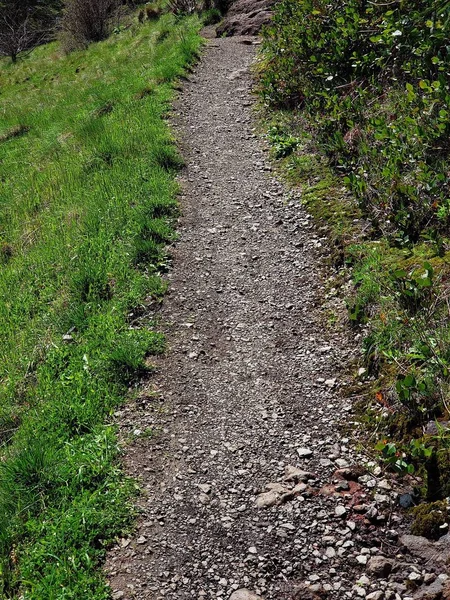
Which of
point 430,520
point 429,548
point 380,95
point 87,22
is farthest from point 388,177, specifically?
point 87,22

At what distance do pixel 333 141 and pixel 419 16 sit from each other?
2.11 meters

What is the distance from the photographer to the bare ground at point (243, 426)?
11.0ft

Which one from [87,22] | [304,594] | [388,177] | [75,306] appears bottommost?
[304,594]

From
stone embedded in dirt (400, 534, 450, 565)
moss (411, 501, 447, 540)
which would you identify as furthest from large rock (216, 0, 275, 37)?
stone embedded in dirt (400, 534, 450, 565)

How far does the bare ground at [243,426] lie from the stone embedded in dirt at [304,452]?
2cm

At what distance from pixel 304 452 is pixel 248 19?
46.9 ft

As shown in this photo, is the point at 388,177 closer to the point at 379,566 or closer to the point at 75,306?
the point at 75,306

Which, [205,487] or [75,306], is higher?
[75,306]

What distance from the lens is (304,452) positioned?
4.02m

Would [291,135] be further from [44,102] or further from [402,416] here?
[44,102]

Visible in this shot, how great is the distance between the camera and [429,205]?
517 centimetres

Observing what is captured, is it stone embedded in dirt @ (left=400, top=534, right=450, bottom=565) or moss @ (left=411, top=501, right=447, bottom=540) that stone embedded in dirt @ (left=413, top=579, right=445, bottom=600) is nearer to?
stone embedded in dirt @ (left=400, top=534, right=450, bottom=565)

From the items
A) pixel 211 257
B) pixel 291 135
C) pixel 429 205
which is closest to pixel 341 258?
pixel 429 205

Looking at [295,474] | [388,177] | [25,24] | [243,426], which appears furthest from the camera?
[25,24]
